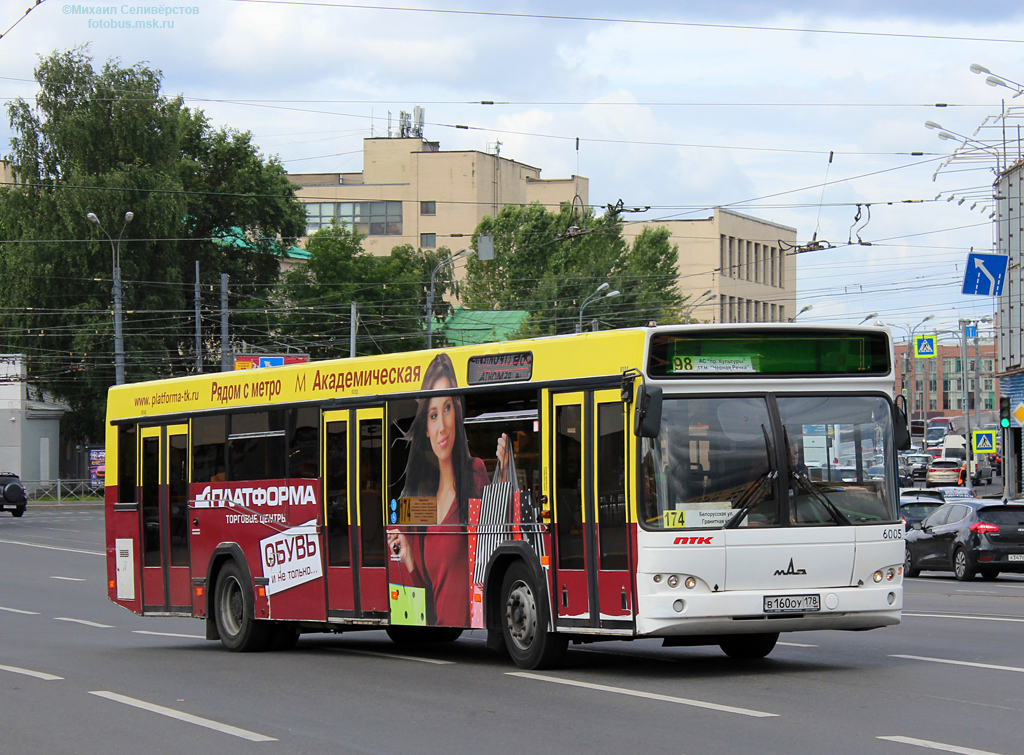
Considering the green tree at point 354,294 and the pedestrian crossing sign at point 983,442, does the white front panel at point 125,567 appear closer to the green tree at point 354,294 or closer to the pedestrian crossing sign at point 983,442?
the pedestrian crossing sign at point 983,442

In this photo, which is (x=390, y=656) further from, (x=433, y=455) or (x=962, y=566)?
(x=962, y=566)

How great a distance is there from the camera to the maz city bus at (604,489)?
1064cm

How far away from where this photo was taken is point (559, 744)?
8.07 meters

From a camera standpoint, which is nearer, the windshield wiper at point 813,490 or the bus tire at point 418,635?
the windshield wiper at point 813,490

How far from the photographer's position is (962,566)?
25.4 meters

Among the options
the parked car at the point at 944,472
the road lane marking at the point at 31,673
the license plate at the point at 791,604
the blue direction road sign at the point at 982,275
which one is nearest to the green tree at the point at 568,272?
the parked car at the point at 944,472

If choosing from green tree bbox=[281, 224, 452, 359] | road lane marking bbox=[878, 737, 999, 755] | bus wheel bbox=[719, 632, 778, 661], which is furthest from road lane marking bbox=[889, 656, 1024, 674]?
green tree bbox=[281, 224, 452, 359]

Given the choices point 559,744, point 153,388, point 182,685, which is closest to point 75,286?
point 153,388

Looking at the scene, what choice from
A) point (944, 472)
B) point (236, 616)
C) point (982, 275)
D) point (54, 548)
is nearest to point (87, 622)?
point (236, 616)

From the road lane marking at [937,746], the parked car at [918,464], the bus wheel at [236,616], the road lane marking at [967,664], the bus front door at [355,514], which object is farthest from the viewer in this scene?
the parked car at [918,464]

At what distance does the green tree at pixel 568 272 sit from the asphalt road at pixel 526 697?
55.9m

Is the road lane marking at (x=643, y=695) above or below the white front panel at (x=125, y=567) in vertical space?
below

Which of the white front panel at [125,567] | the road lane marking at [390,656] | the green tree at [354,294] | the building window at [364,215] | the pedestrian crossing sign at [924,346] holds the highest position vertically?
the building window at [364,215]

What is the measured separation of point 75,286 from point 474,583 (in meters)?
52.0
